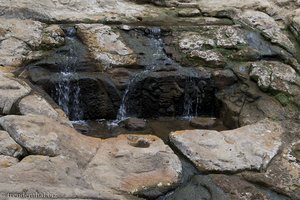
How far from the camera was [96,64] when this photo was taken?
677 cm

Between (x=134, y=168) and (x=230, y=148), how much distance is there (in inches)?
45.9

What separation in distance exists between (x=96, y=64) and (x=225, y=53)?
6.65ft

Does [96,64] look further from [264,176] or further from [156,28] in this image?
[264,176]

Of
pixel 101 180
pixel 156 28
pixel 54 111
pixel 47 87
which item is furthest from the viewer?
pixel 156 28

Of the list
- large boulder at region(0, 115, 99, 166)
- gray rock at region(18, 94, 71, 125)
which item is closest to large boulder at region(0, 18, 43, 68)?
gray rock at region(18, 94, 71, 125)

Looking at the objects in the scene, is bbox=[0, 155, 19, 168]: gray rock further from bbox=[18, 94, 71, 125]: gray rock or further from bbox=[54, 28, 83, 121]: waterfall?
bbox=[54, 28, 83, 121]: waterfall

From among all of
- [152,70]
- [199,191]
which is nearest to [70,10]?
[152,70]

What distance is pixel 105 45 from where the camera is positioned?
7.05 meters

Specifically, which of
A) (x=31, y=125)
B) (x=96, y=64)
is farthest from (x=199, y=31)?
(x=31, y=125)

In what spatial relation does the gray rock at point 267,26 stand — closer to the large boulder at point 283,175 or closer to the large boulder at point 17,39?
the large boulder at point 283,175

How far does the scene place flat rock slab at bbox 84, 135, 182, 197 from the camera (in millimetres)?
4098

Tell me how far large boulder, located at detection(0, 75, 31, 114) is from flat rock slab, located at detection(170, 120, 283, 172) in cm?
179

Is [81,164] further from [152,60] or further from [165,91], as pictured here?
[152,60]

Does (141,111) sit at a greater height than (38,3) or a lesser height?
lesser
